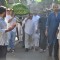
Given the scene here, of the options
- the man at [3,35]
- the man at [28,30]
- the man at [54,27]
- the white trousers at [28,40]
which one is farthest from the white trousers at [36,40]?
the man at [3,35]

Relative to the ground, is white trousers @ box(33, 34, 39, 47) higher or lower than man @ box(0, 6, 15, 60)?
lower

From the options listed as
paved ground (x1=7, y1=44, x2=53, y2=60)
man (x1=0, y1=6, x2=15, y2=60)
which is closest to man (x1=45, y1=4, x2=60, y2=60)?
paved ground (x1=7, y1=44, x2=53, y2=60)

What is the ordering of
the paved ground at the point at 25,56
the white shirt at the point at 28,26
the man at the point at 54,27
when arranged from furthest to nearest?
the white shirt at the point at 28,26, the paved ground at the point at 25,56, the man at the point at 54,27

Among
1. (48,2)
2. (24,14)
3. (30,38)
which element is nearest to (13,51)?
(30,38)

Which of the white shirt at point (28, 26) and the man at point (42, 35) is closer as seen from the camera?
the man at point (42, 35)

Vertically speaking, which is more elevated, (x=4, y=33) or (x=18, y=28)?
(x=4, y=33)

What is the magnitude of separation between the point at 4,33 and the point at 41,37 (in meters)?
6.72

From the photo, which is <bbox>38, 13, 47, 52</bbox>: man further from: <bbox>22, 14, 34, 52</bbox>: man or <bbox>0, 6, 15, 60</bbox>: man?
<bbox>0, 6, 15, 60</bbox>: man

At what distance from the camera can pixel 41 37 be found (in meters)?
13.7

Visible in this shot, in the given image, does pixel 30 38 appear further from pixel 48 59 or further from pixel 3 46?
pixel 3 46

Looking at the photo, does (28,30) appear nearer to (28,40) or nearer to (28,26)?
(28,26)

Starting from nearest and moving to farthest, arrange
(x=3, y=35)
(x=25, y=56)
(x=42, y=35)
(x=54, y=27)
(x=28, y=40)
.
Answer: (x=3, y=35) < (x=54, y=27) < (x=25, y=56) < (x=42, y=35) < (x=28, y=40)

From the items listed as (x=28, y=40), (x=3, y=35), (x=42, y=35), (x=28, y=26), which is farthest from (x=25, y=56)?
(x=3, y=35)

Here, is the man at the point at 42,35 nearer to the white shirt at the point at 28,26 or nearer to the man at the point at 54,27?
the white shirt at the point at 28,26
